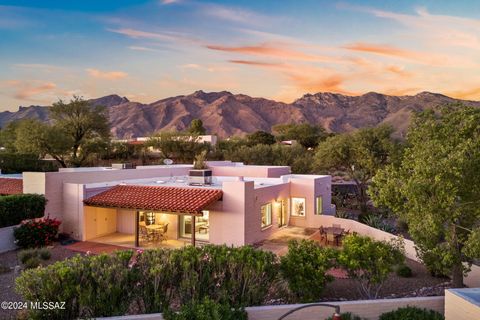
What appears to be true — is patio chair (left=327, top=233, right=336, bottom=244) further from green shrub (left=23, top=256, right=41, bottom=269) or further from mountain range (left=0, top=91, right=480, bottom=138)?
mountain range (left=0, top=91, right=480, bottom=138)

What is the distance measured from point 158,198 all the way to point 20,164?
2293cm

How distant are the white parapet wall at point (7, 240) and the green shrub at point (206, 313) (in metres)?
13.9

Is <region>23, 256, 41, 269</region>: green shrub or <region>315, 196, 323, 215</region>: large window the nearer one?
<region>23, 256, 41, 269</region>: green shrub

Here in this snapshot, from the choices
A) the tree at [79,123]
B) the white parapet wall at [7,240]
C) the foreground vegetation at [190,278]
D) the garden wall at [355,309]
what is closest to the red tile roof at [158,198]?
the white parapet wall at [7,240]

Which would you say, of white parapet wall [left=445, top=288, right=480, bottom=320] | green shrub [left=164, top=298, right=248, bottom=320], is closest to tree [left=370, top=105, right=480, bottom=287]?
white parapet wall [left=445, top=288, right=480, bottom=320]

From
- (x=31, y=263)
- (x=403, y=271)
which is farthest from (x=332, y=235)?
(x=31, y=263)

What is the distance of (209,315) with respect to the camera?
7672 mm

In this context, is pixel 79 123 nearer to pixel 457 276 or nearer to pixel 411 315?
pixel 457 276

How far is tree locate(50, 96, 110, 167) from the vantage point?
44.6m

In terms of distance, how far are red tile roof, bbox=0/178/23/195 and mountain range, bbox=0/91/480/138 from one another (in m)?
110

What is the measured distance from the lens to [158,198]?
19.2 metres

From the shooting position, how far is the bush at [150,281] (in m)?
8.14

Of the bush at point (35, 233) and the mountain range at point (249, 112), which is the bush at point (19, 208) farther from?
the mountain range at point (249, 112)

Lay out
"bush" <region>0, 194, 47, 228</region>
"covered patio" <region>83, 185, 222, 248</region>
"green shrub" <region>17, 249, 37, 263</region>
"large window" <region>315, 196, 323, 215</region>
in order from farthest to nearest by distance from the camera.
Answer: "large window" <region>315, 196, 323, 215</region>
"covered patio" <region>83, 185, 222, 248</region>
"bush" <region>0, 194, 47, 228</region>
"green shrub" <region>17, 249, 37, 263</region>
